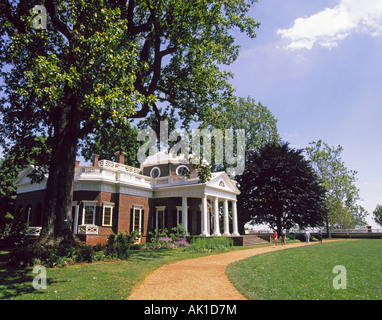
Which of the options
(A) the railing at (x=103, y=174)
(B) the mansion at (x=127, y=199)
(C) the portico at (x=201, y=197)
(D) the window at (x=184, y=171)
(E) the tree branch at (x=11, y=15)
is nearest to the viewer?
(E) the tree branch at (x=11, y=15)

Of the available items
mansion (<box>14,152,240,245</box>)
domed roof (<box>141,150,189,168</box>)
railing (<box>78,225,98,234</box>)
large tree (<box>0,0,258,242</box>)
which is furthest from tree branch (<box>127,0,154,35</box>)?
domed roof (<box>141,150,189,168</box>)

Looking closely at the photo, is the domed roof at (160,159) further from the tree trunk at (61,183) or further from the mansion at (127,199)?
the tree trunk at (61,183)

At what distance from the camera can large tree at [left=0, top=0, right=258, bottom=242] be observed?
10664 millimetres

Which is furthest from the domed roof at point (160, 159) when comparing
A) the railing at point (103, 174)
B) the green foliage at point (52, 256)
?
the green foliage at point (52, 256)

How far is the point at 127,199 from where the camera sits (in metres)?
26.7

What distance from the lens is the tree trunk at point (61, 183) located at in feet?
46.6

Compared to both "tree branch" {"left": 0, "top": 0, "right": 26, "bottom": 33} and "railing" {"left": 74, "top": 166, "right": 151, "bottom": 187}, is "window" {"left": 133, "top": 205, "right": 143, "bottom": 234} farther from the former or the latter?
"tree branch" {"left": 0, "top": 0, "right": 26, "bottom": 33}

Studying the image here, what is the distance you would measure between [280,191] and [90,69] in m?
32.8

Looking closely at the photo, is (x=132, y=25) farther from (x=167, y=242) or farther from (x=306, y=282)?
(x=167, y=242)

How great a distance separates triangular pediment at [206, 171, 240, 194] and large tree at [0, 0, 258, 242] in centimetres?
1238

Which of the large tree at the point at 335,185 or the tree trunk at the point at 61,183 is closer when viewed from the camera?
the tree trunk at the point at 61,183

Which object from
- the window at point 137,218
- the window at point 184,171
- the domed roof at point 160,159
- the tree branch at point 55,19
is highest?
the tree branch at point 55,19
